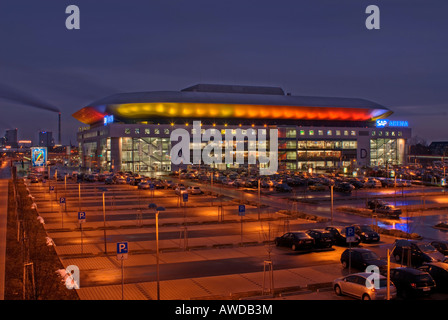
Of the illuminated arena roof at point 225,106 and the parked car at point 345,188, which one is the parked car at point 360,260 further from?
the illuminated arena roof at point 225,106

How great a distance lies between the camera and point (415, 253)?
17625 millimetres

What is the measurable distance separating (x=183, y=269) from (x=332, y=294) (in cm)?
563

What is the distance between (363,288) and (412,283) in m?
1.71

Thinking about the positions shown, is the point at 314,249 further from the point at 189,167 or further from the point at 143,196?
the point at 189,167

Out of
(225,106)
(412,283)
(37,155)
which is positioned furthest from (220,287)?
(225,106)

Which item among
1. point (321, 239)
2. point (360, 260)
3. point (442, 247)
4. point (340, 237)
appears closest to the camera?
point (360, 260)

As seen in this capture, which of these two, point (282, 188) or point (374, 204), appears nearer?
point (374, 204)

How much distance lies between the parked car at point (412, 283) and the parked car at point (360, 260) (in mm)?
1899

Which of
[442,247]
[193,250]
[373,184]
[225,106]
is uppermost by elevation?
[225,106]

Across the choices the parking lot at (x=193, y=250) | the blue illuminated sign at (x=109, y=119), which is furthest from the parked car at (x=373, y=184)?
the blue illuminated sign at (x=109, y=119)

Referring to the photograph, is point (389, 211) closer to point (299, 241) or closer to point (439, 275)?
point (299, 241)

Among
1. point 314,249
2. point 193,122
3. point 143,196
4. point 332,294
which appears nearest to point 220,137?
point 193,122

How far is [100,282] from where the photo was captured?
14914mm

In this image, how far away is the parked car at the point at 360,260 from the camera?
15.9 metres
